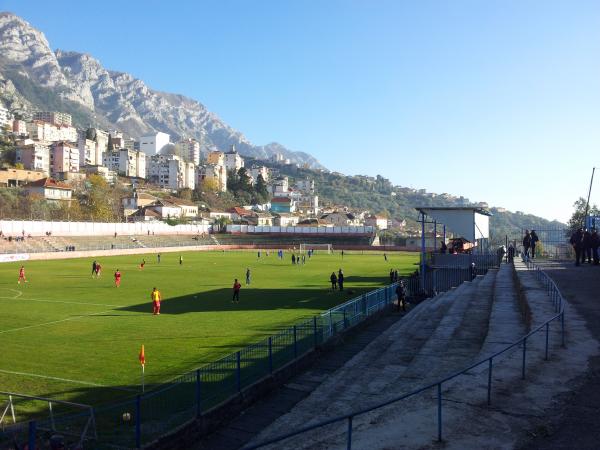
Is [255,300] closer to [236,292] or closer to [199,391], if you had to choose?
[236,292]

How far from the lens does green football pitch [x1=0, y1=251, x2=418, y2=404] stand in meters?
15.2

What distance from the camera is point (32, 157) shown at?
6565 inches

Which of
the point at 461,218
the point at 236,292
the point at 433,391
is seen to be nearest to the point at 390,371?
the point at 433,391

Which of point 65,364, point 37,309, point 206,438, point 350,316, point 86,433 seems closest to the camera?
point 86,433

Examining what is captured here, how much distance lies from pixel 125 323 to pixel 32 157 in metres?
163

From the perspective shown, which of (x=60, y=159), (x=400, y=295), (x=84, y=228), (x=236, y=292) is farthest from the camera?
(x=60, y=159)

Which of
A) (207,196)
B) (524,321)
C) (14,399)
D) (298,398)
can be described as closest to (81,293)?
(14,399)

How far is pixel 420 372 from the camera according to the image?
1367 cm

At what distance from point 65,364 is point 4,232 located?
68.6 meters

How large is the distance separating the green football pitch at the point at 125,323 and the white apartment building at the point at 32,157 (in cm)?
13560

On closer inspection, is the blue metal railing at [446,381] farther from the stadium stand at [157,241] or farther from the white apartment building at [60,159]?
the white apartment building at [60,159]

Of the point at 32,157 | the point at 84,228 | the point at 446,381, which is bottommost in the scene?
the point at 446,381

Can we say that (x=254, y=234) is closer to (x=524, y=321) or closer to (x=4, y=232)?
(x=4, y=232)

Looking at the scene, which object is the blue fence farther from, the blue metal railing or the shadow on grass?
the shadow on grass
